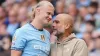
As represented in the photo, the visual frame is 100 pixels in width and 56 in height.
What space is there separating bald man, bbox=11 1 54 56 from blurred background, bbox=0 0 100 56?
275 cm

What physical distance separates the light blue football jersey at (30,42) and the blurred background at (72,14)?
2.77 meters

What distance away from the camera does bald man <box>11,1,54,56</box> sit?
15.7ft

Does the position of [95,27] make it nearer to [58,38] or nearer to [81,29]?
[81,29]

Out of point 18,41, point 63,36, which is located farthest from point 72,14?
point 18,41

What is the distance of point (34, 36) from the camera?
4.88 meters

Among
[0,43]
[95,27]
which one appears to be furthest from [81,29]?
[0,43]

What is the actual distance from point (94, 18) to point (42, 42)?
4170 mm

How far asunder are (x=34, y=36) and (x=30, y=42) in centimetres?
9

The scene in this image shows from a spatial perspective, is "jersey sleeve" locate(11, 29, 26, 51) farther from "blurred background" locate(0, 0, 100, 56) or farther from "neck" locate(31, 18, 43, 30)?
"blurred background" locate(0, 0, 100, 56)

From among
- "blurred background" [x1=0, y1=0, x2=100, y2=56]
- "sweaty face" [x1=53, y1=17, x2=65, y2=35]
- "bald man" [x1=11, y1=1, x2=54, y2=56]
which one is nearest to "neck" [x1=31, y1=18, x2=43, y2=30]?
"bald man" [x1=11, y1=1, x2=54, y2=56]

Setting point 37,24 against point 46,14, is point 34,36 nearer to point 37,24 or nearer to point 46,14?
point 37,24

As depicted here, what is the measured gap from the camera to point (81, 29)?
8.97 meters

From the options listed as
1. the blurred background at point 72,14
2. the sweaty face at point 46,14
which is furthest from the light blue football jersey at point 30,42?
the blurred background at point 72,14

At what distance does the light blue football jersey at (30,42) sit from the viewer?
4797 mm
